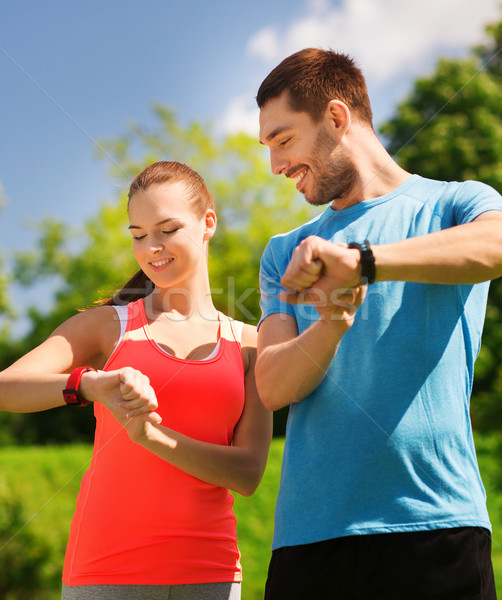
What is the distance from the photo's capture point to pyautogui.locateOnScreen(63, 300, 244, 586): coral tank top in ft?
6.86

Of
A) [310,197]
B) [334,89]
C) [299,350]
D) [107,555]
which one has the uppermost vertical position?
[334,89]

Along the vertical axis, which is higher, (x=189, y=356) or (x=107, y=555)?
(x=189, y=356)

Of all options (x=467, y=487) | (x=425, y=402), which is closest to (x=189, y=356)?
(x=425, y=402)

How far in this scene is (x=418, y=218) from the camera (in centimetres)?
207

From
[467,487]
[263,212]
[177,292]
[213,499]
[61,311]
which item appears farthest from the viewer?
[61,311]

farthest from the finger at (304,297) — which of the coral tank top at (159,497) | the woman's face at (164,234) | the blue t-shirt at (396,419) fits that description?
the woman's face at (164,234)

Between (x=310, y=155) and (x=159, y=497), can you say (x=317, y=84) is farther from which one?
(x=159, y=497)

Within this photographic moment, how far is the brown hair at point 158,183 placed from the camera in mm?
2574

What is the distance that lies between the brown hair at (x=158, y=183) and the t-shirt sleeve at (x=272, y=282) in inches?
17.7

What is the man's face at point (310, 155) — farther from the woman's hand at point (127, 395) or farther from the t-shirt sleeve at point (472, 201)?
the woman's hand at point (127, 395)

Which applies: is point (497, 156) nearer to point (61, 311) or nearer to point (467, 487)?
point (61, 311)

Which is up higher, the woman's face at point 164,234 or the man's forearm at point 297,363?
the woman's face at point 164,234

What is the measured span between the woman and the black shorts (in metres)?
0.45

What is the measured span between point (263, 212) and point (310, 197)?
1578cm
